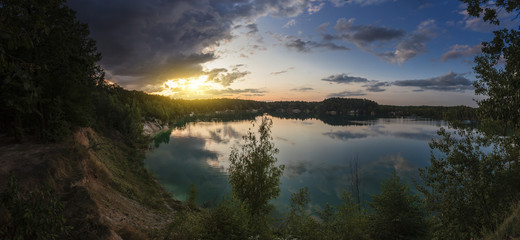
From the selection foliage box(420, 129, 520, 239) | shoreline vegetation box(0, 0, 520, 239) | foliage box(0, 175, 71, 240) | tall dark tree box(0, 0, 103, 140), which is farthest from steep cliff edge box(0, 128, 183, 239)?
foliage box(420, 129, 520, 239)

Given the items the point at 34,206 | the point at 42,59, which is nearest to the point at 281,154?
the point at 42,59

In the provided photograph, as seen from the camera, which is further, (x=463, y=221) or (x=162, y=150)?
(x=162, y=150)

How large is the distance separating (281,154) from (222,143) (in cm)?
2390

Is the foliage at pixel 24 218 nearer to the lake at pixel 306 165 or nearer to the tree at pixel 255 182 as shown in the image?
the tree at pixel 255 182

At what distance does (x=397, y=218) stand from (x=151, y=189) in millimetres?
29460

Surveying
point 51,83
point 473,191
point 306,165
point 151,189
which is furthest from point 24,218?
point 306,165

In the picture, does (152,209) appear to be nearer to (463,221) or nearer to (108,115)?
(463,221)

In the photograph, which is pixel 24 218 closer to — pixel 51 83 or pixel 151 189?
pixel 51 83

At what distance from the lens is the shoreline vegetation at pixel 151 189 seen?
4645 millimetres

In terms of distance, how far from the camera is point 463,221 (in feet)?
40.8

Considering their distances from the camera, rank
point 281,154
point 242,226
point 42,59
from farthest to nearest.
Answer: point 281,154, point 42,59, point 242,226

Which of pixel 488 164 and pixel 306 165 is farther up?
pixel 488 164

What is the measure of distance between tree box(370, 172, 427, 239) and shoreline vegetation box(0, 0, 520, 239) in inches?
3.5

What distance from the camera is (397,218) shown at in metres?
19.5
